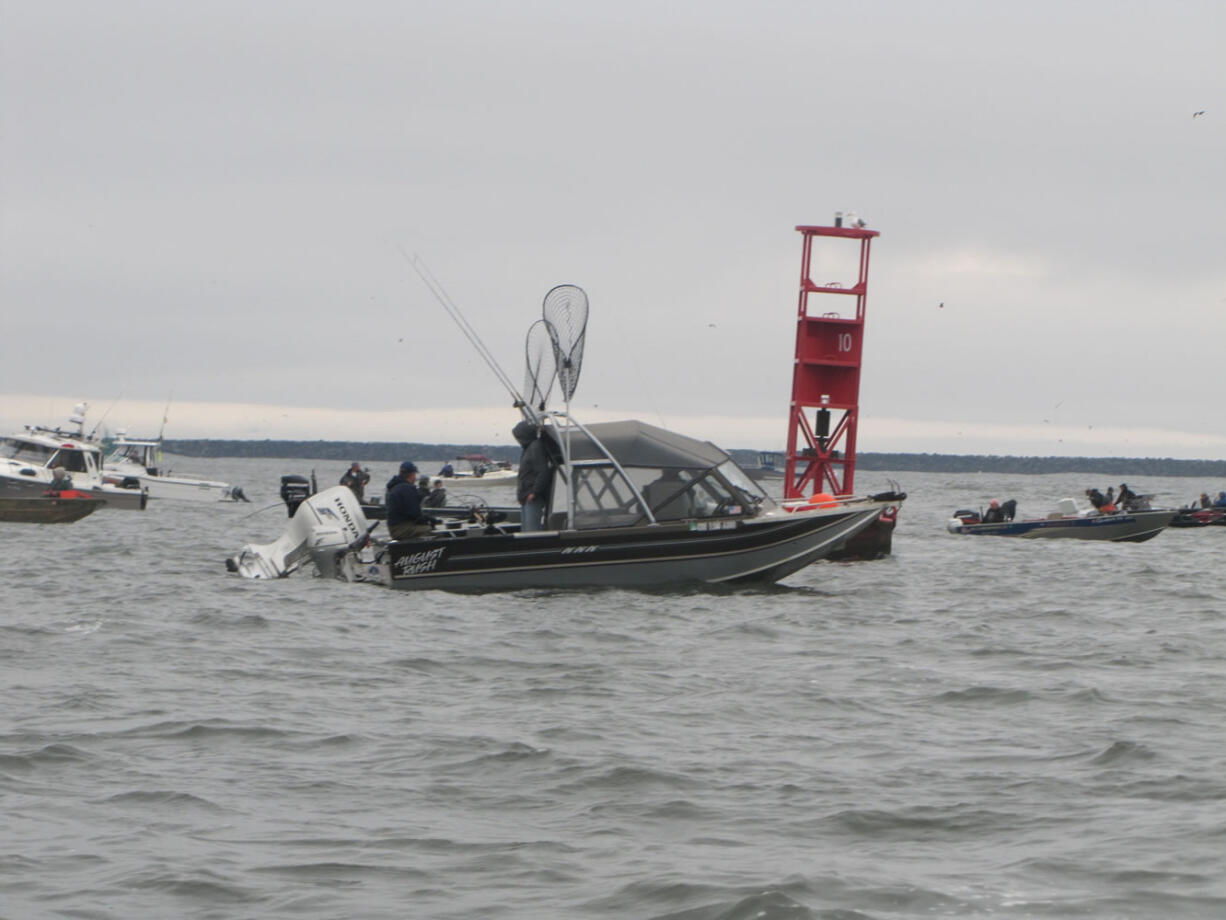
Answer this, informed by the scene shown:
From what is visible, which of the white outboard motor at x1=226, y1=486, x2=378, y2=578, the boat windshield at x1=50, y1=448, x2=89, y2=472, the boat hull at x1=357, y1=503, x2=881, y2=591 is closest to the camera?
the boat hull at x1=357, y1=503, x2=881, y2=591

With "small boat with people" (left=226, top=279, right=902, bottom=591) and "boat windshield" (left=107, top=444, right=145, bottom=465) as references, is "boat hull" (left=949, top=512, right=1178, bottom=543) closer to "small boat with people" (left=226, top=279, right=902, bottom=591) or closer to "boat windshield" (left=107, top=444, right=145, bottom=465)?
"small boat with people" (left=226, top=279, right=902, bottom=591)

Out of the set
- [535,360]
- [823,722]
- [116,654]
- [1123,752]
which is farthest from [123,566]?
[1123,752]

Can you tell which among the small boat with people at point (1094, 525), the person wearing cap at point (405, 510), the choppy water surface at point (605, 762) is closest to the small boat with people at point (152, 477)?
the small boat with people at point (1094, 525)

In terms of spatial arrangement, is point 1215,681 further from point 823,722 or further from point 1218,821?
point 1218,821

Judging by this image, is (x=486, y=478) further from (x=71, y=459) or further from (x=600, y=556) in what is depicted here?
(x=600, y=556)

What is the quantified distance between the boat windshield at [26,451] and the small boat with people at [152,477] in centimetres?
729

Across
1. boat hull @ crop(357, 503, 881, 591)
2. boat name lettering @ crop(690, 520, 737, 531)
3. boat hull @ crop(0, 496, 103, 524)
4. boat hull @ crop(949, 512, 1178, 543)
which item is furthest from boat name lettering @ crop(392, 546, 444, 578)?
boat hull @ crop(949, 512, 1178, 543)

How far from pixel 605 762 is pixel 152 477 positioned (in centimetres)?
4667

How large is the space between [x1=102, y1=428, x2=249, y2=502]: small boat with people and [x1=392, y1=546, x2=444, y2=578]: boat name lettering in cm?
3276

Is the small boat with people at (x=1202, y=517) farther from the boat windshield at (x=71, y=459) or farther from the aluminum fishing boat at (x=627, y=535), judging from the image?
the boat windshield at (x=71, y=459)

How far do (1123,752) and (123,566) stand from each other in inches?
722

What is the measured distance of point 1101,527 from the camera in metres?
33.7

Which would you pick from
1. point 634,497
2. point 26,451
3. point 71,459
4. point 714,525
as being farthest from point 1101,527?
point 26,451

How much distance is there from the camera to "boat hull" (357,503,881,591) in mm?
17984
